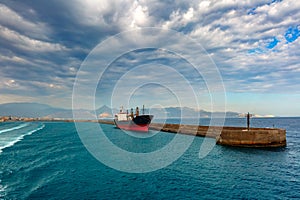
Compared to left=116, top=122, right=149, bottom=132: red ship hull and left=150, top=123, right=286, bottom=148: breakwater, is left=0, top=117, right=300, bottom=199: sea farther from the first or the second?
left=116, top=122, right=149, bottom=132: red ship hull

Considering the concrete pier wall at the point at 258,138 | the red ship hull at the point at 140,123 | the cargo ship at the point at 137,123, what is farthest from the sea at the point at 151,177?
the cargo ship at the point at 137,123

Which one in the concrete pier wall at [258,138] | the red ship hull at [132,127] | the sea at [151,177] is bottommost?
the sea at [151,177]

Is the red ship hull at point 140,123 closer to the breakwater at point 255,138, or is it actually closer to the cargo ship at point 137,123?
the cargo ship at point 137,123

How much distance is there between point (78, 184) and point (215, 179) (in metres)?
16.3

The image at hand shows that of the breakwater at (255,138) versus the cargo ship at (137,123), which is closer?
the breakwater at (255,138)

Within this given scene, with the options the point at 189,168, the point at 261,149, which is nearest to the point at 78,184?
the point at 189,168

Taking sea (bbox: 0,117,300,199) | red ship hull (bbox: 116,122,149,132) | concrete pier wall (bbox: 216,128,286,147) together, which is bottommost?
sea (bbox: 0,117,300,199)

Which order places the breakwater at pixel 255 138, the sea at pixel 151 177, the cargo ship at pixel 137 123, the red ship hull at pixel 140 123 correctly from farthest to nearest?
the cargo ship at pixel 137 123 → the red ship hull at pixel 140 123 → the breakwater at pixel 255 138 → the sea at pixel 151 177

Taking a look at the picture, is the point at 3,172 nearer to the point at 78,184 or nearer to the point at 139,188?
the point at 78,184

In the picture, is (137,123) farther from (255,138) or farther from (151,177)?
(151,177)

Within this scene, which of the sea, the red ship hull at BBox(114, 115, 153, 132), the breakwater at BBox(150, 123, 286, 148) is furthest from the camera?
the red ship hull at BBox(114, 115, 153, 132)

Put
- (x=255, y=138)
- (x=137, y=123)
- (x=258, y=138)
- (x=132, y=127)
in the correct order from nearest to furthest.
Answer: (x=258, y=138)
(x=255, y=138)
(x=137, y=123)
(x=132, y=127)

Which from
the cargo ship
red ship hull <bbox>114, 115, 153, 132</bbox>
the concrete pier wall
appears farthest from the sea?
the cargo ship

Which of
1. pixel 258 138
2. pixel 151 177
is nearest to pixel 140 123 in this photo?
pixel 258 138
